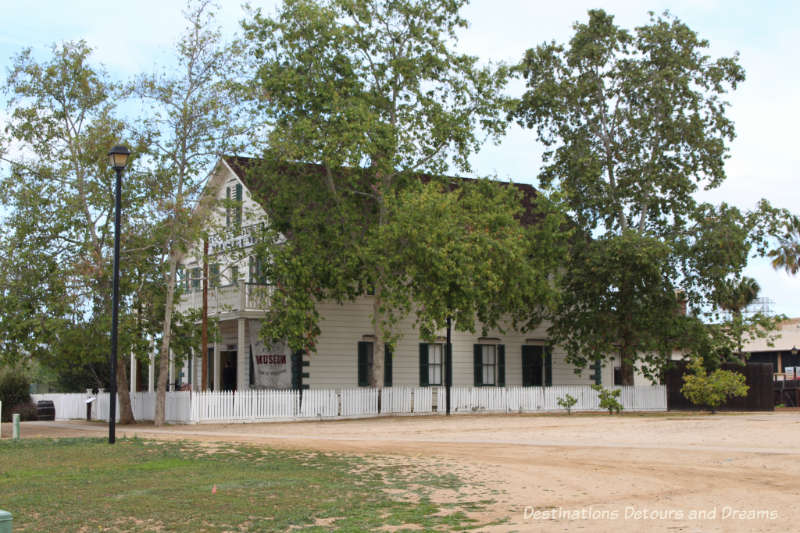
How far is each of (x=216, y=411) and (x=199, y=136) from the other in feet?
27.0

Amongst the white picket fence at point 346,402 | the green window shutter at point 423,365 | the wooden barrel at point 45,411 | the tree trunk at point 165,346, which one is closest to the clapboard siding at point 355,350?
the green window shutter at point 423,365

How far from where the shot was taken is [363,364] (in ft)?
116

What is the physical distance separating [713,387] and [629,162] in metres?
9.53

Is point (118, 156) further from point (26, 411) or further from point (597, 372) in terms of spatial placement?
point (597, 372)

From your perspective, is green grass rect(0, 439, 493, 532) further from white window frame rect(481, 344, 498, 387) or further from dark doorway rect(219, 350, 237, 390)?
white window frame rect(481, 344, 498, 387)

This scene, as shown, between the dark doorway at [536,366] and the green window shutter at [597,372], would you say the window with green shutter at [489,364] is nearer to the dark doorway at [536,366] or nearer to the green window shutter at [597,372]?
the dark doorway at [536,366]

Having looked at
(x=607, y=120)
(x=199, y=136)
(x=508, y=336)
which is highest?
(x=607, y=120)

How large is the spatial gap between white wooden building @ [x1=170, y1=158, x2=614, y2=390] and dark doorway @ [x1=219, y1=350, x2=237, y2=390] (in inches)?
1.6

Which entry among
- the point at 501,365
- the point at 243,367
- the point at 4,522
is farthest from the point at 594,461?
the point at 501,365

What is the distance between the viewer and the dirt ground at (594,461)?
31.2 ft

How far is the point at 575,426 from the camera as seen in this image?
2466 cm

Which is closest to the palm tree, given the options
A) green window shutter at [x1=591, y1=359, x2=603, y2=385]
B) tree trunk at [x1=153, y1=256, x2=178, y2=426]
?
green window shutter at [x1=591, y1=359, x2=603, y2=385]

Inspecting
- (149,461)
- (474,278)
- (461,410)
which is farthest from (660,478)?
(461,410)

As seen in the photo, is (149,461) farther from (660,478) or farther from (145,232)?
(145,232)
